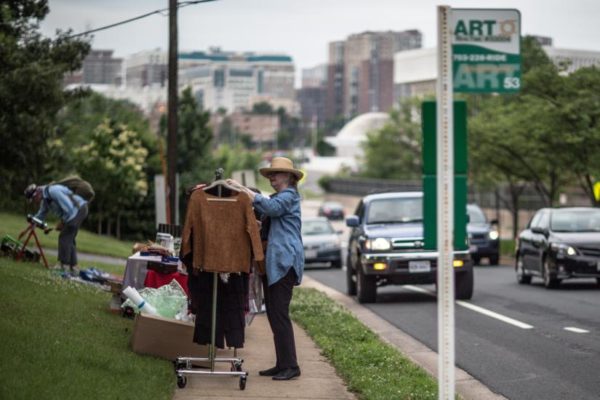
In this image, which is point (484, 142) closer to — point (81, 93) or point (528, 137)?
point (528, 137)

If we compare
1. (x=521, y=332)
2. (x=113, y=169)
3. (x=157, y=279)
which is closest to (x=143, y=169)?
(x=113, y=169)

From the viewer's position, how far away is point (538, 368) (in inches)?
507

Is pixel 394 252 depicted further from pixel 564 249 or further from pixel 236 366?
pixel 236 366

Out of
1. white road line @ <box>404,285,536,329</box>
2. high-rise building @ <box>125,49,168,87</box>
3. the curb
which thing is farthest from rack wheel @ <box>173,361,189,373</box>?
high-rise building @ <box>125,49,168,87</box>

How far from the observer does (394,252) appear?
21.1m

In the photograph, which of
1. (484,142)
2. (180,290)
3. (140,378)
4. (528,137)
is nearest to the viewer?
(140,378)

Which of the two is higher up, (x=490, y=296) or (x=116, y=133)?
(x=116, y=133)

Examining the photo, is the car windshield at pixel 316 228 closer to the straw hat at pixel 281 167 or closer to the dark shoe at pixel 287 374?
the straw hat at pixel 281 167

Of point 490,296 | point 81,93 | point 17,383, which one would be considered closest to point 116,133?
point 81,93

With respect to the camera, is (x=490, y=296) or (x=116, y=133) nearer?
(x=490, y=296)

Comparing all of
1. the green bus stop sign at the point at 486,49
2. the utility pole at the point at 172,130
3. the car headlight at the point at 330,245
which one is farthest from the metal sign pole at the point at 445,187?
the car headlight at the point at 330,245

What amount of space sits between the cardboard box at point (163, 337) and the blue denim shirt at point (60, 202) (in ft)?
27.7

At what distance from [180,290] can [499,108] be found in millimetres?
38652

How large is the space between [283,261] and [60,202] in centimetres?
920
